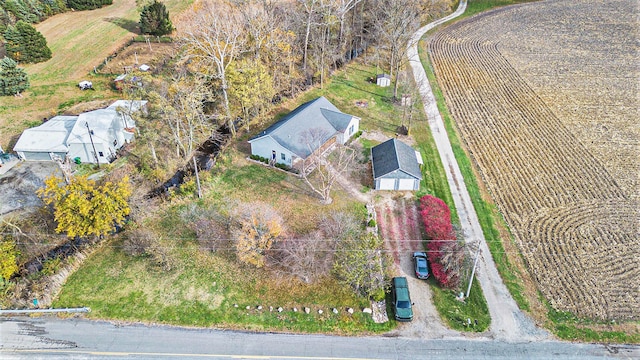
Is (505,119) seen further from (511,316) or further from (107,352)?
(107,352)

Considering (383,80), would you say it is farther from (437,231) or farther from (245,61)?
(437,231)

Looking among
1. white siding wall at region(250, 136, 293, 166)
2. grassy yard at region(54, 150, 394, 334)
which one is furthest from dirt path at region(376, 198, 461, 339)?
white siding wall at region(250, 136, 293, 166)

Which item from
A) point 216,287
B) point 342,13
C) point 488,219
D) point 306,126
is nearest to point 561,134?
point 488,219

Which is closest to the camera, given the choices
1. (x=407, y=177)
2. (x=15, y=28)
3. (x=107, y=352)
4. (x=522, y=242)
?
(x=107, y=352)

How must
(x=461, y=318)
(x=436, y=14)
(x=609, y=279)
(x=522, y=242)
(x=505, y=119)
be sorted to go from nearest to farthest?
(x=461, y=318) < (x=609, y=279) < (x=522, y=242) < (x=505, y=119) < (x=436, y=14)

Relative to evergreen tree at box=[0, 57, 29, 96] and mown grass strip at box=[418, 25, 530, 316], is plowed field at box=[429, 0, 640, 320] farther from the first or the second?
evergreen tree at box=[0, 57, 29, 96]

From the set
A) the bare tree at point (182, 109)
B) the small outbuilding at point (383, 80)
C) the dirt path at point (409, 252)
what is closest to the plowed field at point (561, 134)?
the small outbuilding at point (383, 80)

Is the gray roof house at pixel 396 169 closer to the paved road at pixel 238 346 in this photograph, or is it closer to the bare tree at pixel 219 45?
the paved road at pixel 238 346

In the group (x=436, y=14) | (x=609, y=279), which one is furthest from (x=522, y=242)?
(x=436, y=14)
